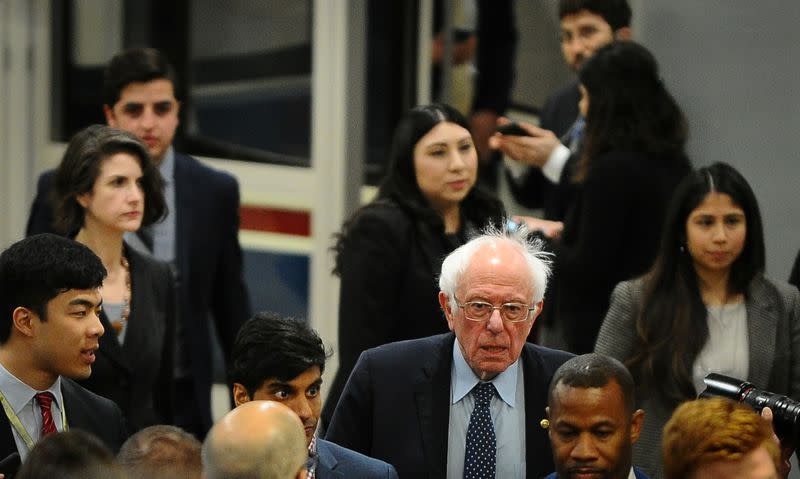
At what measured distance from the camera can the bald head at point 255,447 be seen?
3.43 m

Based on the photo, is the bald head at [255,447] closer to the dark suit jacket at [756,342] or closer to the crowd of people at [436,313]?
the crowd of people at [436,313]

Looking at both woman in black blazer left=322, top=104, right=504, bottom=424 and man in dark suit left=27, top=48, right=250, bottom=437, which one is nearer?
woman in black blazer left=322, top=104, right=504, bottom=424

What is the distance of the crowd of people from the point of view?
4160mm

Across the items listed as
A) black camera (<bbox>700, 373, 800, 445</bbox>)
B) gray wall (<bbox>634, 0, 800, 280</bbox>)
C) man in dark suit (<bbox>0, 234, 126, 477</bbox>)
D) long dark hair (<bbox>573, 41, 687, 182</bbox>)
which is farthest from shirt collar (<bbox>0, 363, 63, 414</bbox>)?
gray wall (<bbox>634, 0, 800, 280</bbox>)

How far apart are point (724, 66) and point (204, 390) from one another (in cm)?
240

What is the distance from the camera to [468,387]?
15.4 feet

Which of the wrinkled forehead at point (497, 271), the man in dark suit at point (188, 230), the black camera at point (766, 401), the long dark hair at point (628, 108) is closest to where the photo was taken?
the black camera at point (766, 401)

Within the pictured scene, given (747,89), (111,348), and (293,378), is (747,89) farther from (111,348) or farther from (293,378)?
(293,378)

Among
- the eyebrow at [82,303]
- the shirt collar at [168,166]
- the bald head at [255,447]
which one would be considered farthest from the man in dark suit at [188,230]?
the bald head at [255,447]

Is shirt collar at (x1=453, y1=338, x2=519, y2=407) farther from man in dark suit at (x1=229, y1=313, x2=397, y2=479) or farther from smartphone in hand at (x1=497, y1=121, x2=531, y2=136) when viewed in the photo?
smartphone in hand at (x1=497, y1=121, x2=531, y2=136)

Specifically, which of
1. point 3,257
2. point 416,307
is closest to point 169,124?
point 416,307

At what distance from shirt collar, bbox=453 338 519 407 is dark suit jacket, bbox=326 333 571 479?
3cm

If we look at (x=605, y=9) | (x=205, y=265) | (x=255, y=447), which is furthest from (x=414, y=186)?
(x=255, y=447)

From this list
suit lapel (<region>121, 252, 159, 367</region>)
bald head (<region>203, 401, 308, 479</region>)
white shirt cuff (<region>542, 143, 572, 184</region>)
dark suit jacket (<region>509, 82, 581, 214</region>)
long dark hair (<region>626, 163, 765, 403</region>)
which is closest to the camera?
bald head (<region>203, 401, 308, 479</region>)
